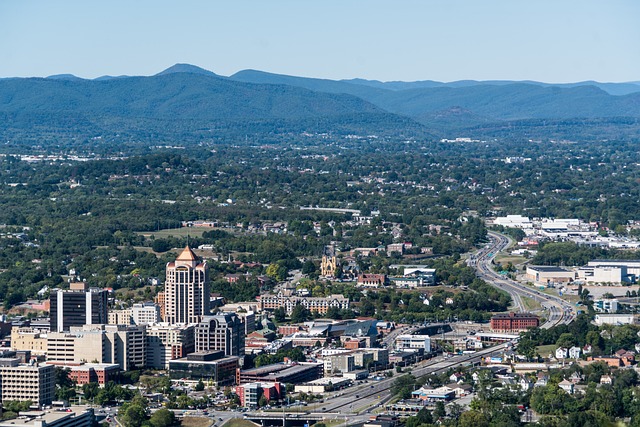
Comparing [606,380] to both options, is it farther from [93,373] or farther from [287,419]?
[93,373]

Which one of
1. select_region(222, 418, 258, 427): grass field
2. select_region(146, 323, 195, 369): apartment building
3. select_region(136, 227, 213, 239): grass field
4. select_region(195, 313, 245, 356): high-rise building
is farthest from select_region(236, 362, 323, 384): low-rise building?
select_region(136, 227, 213, 239): grass field

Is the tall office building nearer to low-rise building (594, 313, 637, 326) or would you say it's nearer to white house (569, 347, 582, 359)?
white house (569, 347, 582, 359)

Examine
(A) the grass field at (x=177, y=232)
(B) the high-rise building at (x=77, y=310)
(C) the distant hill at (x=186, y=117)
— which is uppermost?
(B) the high-rise building at (x=77, y=310)

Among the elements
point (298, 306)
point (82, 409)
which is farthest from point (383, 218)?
point (82, 409)

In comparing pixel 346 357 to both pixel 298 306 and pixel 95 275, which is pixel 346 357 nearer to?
pixel 298 306

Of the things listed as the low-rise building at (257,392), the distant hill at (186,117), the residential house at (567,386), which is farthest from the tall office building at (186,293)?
the distant hill at (186,117)

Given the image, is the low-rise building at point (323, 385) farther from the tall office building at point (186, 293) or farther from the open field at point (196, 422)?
the tall office building at point (186, 293)
